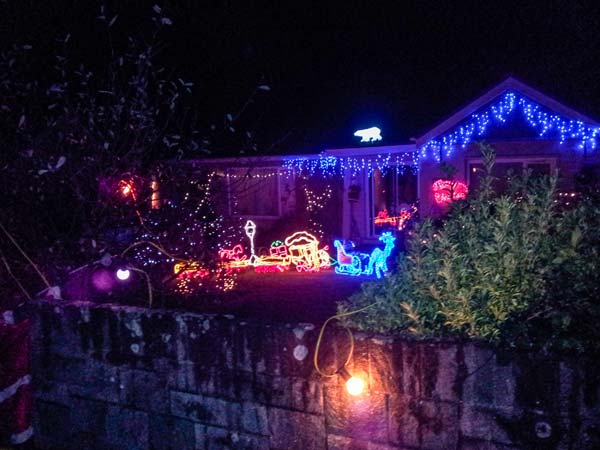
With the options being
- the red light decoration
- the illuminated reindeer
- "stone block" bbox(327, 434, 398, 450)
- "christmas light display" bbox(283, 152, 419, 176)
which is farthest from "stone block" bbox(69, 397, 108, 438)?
"christmas light display" bbox(283, 152, 419, 176)

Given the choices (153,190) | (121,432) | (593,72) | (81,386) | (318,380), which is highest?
(593,72)

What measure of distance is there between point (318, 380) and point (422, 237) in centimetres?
107

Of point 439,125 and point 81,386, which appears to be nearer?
point 81,386

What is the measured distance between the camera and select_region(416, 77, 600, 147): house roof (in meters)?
10.7

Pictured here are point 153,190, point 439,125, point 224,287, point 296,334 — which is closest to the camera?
point 296,334

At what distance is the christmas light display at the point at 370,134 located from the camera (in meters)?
13.0

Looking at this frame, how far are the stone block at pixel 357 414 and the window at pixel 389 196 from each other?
11.3 m

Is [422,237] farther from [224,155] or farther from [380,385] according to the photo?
[224,155]

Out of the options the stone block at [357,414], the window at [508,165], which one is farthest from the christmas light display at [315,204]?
the stone block at [357,414]

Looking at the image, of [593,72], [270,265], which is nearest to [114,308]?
[270,265]

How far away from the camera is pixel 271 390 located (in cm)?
331

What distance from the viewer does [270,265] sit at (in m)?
12.3

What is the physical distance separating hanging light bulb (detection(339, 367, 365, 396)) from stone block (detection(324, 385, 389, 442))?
0.10 ft

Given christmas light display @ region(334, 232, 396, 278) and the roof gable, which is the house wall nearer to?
the roof gable
